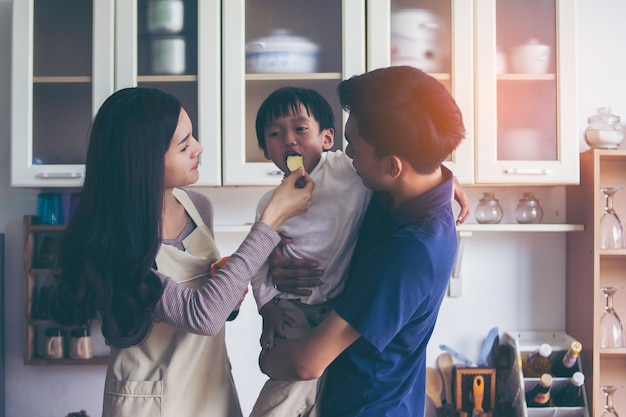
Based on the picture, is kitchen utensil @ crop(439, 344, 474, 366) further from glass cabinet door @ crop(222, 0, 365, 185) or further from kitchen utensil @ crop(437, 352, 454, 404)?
glass cabinet door @ crop(222, 0, 365, 185)

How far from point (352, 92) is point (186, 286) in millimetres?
536

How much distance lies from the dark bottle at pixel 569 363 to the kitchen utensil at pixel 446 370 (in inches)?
14.5

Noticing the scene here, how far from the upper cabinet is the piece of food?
29.9 inches

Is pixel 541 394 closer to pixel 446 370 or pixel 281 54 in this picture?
pixel 446 370

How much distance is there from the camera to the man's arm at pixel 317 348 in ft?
3.82

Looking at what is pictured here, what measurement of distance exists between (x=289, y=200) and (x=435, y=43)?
1183mm

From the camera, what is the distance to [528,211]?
2.48 meters

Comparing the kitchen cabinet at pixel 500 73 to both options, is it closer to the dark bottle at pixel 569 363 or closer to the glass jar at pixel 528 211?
the glass jar at pixel 528 211

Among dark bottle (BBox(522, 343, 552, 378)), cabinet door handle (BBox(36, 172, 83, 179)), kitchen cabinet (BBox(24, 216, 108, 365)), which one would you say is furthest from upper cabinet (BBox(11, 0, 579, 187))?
dark bottle (BBox(522, 343, 552, 378))

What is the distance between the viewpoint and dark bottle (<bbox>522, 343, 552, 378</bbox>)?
241 centimetres

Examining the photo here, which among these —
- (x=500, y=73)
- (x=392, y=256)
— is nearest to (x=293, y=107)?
(x=392, y=256)

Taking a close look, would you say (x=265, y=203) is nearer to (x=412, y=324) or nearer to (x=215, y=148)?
(x=412, y=324)

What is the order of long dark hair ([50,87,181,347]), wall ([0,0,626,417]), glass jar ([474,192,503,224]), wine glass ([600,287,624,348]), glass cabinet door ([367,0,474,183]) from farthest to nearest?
1. wall ([0,0,626,417])
2. glass jar ([474,192,503,224])
3. wine glass ([600,287,624,348])
4. glass cabinet door ([367,0,474,183])
5. long dark hair ([50,87,181,347])

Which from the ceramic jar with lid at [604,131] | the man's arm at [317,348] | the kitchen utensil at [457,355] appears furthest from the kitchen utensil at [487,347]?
the man's arm at [317,348]
